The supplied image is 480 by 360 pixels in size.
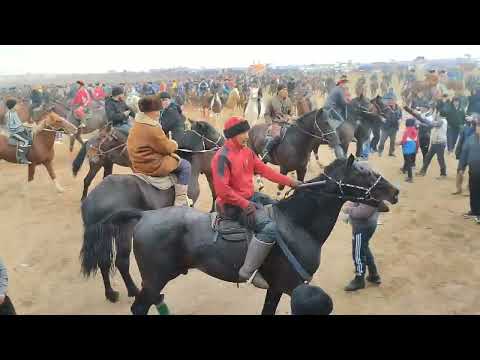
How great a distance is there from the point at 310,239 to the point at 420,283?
2.70m

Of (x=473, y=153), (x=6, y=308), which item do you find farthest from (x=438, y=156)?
(x=6, y=308)

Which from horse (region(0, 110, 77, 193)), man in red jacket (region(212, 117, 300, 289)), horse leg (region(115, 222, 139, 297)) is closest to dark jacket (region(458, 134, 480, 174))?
man in red jacket (region(212, 117, 300, 289))

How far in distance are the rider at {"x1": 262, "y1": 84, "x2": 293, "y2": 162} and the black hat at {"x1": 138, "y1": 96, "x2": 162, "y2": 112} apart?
4392mm

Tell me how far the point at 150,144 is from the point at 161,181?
2.00 feet

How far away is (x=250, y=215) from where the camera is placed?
429 cm

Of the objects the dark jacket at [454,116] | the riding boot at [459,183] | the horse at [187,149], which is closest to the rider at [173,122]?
the horse at [187,149]

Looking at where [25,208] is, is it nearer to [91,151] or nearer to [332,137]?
[91,151]

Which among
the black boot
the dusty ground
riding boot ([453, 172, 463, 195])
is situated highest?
riding boot ([453, 172, 463, 195])

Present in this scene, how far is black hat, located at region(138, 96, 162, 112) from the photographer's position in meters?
5.36

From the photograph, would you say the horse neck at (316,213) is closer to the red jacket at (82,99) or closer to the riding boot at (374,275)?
the riding boot at (374,275)

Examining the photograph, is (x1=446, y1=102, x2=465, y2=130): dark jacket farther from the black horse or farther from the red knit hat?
the red knit hat

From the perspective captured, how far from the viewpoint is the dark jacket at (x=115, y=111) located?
28.9 feet

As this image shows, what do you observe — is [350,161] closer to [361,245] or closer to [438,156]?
[361,245]

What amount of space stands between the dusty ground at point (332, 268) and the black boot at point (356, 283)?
11 centimetres
